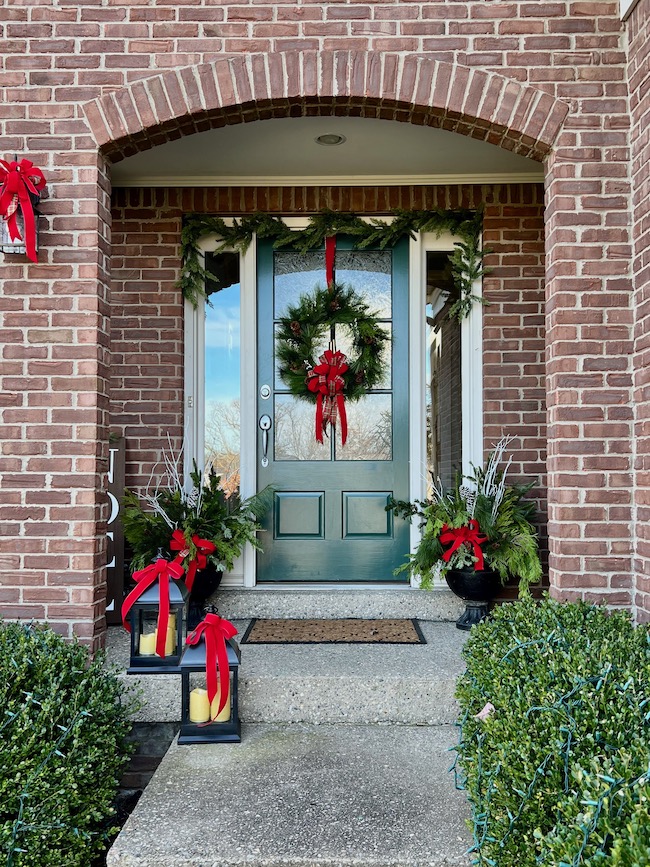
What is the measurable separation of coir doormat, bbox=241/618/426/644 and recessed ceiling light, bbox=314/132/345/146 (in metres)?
2.59

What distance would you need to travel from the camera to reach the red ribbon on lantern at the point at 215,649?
8.08ft

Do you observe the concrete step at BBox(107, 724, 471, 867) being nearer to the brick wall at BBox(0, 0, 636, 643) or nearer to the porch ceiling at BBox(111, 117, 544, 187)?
the brick wall at BBox(0, 0, 636, 643)

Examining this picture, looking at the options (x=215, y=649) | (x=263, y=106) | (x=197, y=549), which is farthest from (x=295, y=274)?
(x=215, y=649)

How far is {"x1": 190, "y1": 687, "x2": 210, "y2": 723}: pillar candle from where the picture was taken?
2.59 metres

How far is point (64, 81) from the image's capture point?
2957 mm

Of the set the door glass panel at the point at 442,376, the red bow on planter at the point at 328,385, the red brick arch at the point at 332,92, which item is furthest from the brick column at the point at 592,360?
the red bow on planter at the point at 328,385

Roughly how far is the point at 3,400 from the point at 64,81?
1.41 meters

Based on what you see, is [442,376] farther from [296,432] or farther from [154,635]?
[154,635]

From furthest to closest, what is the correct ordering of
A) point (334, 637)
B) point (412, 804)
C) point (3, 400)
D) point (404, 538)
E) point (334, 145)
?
point (404, 538)
point (334, 145)
point (334, 637)
point (3, 400)
point (412, 804)

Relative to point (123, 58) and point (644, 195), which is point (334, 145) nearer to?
point (123, 58)

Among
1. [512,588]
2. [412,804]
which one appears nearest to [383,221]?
[512,588]

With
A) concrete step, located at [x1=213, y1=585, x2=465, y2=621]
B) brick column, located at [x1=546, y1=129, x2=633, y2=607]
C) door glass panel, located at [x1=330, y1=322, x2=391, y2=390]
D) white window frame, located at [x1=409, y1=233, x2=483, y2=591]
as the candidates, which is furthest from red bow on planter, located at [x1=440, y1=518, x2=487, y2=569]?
door glass panel, located at [x1=330, y1=322, x2=391, y2=390]

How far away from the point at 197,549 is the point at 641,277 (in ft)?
7.95

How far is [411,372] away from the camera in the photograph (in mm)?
4230
